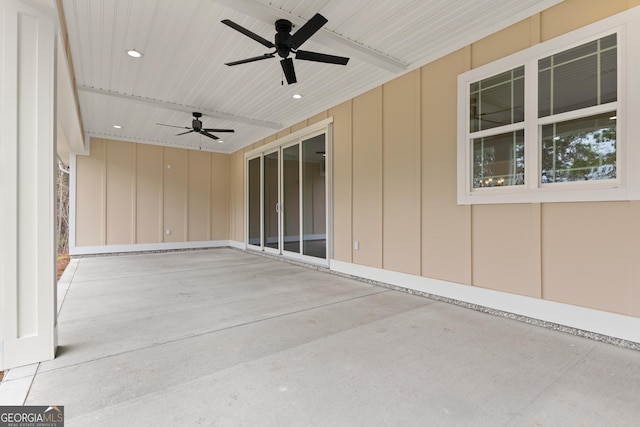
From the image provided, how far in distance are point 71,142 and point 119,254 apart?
2.84 metres

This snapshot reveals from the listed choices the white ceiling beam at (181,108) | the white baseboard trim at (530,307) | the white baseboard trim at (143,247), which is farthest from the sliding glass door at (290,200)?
the white baseboard trim at (530,307)


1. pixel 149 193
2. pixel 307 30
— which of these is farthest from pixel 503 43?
pixel 149 193

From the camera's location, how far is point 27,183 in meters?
2.14

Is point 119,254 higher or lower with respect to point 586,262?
lower

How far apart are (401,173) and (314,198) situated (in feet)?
7.26

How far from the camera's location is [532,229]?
9.84ft

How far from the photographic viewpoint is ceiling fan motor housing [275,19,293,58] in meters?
3.06

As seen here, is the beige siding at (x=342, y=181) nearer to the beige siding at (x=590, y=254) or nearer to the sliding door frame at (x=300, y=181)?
the sliding door frame at (x=300, y=181)

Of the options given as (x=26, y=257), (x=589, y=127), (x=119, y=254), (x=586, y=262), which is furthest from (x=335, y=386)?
(x=119, y=254)

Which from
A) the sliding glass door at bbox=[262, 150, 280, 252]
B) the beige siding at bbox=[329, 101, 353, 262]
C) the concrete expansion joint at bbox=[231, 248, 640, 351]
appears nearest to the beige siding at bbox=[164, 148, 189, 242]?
the sliding glass door at bbox=[262, 150, 280, 252]

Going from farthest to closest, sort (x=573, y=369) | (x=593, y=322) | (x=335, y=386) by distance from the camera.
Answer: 1. (x=593, y=322)
2. (x=573, y=369)
3. (x=335, y=386)

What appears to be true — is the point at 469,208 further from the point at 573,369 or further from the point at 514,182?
the point at 573,369

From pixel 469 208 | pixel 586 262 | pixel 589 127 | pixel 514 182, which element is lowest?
pixel 586 262

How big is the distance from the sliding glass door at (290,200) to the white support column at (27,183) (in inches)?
156
